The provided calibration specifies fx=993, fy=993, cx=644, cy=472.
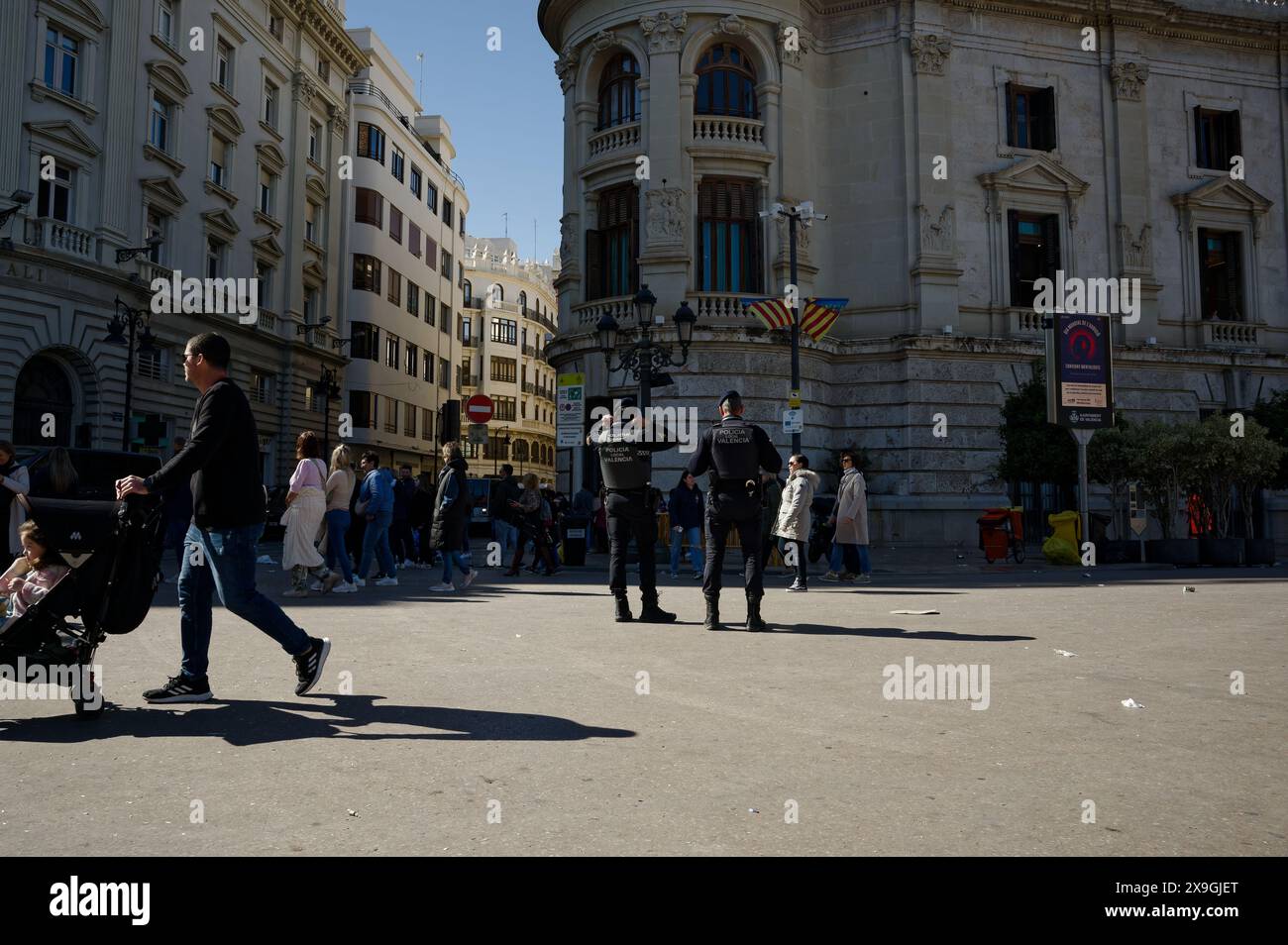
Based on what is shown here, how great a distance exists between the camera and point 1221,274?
103 ft

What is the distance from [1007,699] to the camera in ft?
18.7

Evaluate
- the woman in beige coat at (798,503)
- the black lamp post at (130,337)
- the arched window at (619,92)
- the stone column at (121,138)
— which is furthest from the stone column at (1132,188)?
the stone column at (121,138)

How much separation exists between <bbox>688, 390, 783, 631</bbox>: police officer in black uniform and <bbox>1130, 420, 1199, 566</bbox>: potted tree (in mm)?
13751

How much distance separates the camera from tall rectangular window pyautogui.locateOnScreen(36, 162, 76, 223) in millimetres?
25984

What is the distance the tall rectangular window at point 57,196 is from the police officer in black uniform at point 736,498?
24205 millimetres

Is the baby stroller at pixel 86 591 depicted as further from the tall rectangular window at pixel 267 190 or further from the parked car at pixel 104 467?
the tall rectangular window at pixel 267 190

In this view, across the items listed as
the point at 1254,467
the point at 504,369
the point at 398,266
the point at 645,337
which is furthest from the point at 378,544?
the point at 504,369

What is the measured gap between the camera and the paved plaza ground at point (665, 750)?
3311 mm

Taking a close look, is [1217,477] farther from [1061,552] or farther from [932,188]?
[932,188]

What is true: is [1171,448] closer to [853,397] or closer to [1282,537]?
[853,397]

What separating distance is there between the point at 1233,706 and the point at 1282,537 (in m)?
28.6

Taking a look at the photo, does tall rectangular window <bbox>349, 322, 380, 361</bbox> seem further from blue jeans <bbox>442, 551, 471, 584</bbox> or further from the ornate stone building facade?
blue jeans <bbox>442, 551, 471, 584</bbox>

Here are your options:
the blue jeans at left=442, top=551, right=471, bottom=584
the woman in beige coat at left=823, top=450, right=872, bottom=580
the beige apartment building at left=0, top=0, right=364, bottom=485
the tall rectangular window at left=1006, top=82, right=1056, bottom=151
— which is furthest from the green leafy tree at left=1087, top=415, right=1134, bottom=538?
the beige apartment building at left=0, top=0, right=364, bottom=485

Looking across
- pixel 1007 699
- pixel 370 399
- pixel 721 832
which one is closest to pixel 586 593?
pixel 1007 699
